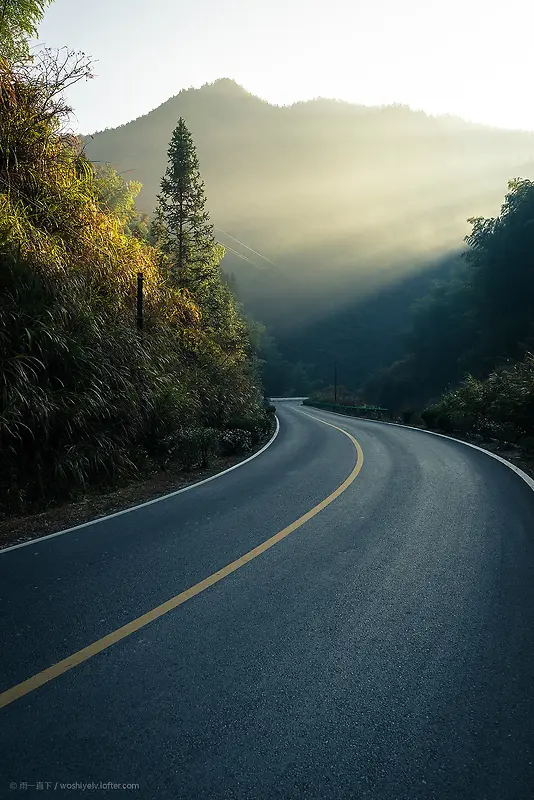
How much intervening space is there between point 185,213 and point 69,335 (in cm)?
2140

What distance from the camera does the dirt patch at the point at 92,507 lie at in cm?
609

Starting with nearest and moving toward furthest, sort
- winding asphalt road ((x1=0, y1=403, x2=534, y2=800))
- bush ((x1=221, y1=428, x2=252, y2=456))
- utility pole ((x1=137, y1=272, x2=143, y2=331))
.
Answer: winding asphalt road ((x1=0, y1=403, x2=534, y2=800)) < utility pole ((x1=137, y1=272, x2=143, y2=331)) < bush ((x1=221, y1=428, x2=252, y2=456))

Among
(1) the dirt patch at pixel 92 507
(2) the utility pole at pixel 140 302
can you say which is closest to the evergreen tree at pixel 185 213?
(2) the utility pole at pixel 140 302

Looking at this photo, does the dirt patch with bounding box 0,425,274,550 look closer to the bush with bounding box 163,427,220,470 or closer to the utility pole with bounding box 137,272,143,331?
the bush with bounding box 163,427,220,470

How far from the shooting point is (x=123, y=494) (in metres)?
8.04

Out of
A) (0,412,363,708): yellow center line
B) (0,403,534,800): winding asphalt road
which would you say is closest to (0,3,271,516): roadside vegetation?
(0,403,534,800): winding asphalt road

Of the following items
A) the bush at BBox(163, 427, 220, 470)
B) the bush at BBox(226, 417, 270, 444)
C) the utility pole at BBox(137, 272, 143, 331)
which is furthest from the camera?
the bush at BBox(226, 417, 270, 444)

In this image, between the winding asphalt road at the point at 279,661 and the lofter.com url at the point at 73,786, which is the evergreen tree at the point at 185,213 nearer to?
the winding asphalt road at the point at 279,661

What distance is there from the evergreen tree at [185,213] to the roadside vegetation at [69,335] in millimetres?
13362

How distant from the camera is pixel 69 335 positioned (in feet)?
27.9

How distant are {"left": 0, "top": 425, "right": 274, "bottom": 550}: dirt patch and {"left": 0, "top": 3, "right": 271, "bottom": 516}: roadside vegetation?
0.89 ft

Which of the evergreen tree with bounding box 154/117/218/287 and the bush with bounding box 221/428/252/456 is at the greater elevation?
the evergreen tree with bounding box 154/117/218/287

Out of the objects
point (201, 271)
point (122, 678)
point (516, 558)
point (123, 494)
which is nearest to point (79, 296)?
point (123, 494)

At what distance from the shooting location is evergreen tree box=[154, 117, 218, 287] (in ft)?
87.4
